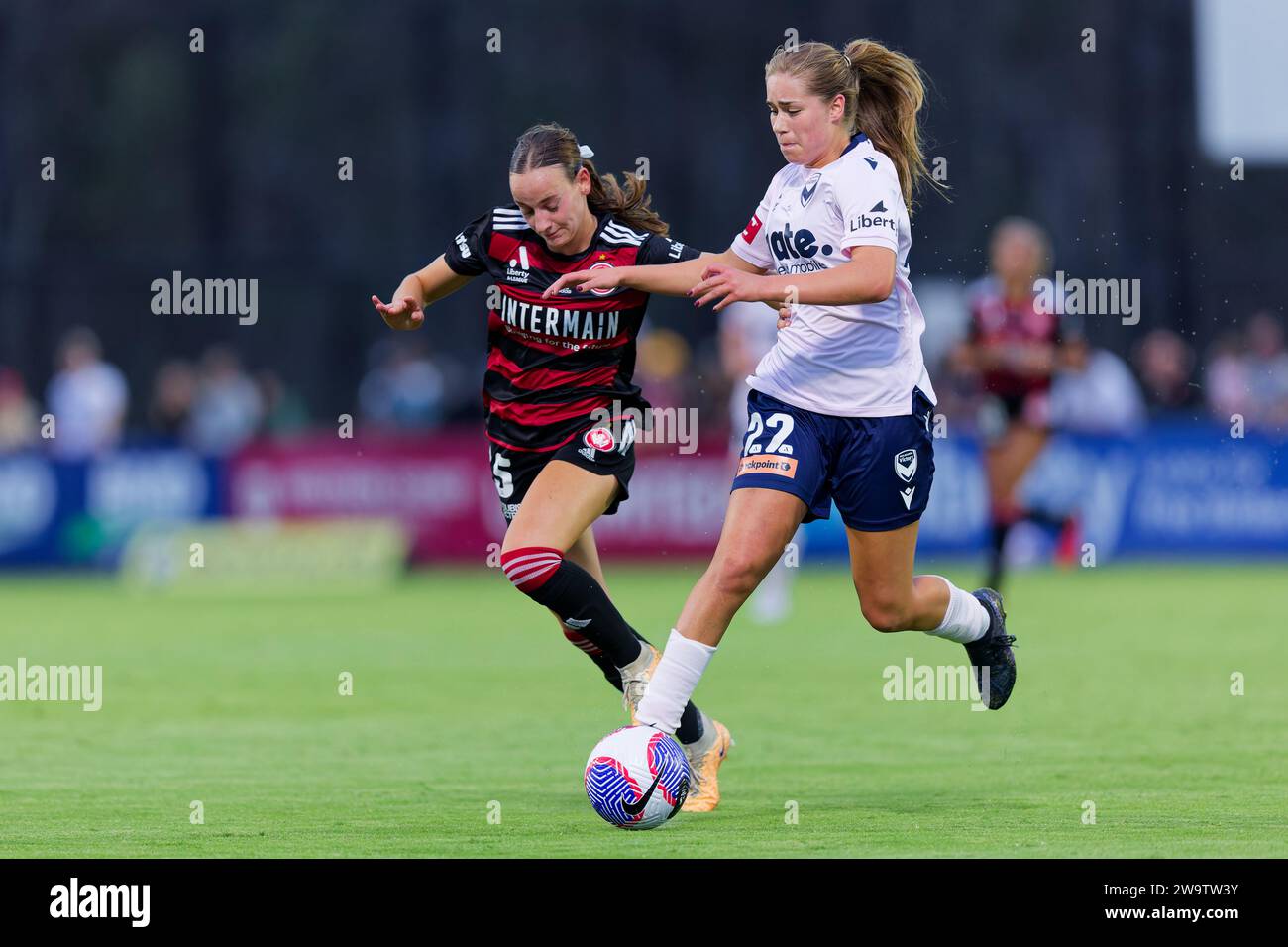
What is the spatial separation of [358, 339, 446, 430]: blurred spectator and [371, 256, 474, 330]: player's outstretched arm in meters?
15.6

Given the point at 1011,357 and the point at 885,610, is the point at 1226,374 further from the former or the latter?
the point at 885,610

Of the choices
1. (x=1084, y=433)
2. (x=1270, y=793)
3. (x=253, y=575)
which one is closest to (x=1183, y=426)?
(x=1084, y=433)

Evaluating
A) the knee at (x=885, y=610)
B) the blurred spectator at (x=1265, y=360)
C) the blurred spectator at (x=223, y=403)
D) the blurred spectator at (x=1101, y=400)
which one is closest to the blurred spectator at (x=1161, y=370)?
the blurred spectator at (x=1265, y=360)

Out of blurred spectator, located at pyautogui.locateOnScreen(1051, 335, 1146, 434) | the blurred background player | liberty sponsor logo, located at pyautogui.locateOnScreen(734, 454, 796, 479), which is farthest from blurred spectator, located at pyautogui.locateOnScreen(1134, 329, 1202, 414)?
liberty sponsor logo, located at pyautogui.locateOnScreen(734, 454, 796, 479)

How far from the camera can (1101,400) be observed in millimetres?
21500

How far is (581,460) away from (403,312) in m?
0.88

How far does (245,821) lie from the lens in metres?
7.08

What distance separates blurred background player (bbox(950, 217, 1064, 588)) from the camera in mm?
14914

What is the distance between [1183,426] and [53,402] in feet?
40.2

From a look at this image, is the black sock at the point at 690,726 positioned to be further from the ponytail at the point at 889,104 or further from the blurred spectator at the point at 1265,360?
the blurred spectator at the point at 1265,360
